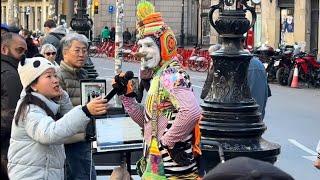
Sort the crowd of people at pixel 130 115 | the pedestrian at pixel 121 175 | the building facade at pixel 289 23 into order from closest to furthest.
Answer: the crowd of people at pixel 130 115
the pedestrian at pixel 121 175
the building facade at pixel 289 23

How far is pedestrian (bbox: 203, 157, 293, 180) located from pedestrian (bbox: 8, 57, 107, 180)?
2.50m

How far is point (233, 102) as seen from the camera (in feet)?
22.5

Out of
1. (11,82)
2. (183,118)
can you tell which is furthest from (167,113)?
(11,82)

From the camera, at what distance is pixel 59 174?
4.95m

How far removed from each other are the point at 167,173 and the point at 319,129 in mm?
10180

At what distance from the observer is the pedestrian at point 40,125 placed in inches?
187

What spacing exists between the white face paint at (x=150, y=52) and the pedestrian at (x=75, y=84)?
181 centimetres

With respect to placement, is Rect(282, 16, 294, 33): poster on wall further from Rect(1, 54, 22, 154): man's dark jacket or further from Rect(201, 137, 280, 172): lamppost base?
Rect(1, 54, 22, 154): man's dark jacket

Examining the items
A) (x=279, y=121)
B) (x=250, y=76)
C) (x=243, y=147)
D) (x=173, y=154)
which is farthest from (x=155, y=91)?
(x=279, y=121)

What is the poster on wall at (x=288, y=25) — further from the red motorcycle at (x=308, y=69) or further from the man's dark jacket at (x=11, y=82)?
the man's dark jacket at (x=11, y=82)

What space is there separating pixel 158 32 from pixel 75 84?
6.63ft

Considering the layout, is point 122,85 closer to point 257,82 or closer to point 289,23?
point 257,82

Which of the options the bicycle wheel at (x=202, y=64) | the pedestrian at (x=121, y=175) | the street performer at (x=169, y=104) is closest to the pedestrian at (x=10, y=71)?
the street performer at (x=169, y=104)

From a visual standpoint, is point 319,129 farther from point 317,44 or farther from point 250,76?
point 317,44
